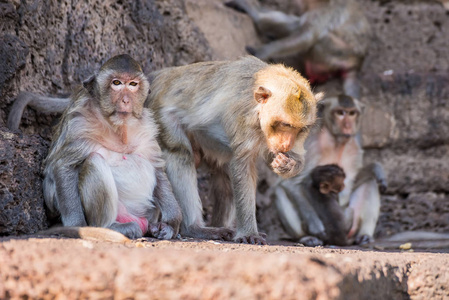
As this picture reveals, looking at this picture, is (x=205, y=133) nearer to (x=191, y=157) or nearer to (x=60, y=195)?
(x=191, y=157)

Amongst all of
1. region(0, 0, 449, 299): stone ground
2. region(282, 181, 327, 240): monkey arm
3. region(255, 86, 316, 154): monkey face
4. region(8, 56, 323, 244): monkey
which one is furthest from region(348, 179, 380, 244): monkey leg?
A: region(255, 86, 316, 154): monkey face

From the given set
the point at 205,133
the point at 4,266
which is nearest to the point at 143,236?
the point at 205,133

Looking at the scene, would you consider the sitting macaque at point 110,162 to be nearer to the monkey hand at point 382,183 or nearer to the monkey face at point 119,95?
the monkey face at point 119,95

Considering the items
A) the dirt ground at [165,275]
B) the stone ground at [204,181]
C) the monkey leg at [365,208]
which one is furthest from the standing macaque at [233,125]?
the monkey leg at [365,208]

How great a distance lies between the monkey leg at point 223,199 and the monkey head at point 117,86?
1.25 meters

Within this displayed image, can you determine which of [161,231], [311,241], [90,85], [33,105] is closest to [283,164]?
[161,231]

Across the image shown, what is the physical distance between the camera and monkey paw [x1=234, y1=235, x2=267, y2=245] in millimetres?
4352

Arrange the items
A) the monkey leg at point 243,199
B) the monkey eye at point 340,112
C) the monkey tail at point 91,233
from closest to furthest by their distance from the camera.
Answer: the monkey tail at point 91,233
the monkey leg at point 243,199
the monkey eye at point 340,112

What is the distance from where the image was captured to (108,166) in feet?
13.4

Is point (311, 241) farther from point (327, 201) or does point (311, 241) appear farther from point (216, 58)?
point (216, 58)

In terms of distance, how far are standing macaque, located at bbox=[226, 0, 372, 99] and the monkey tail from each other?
172 inches

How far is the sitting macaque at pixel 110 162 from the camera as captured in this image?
4000mm

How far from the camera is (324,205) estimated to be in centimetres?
631

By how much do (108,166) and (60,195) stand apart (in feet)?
1.04
